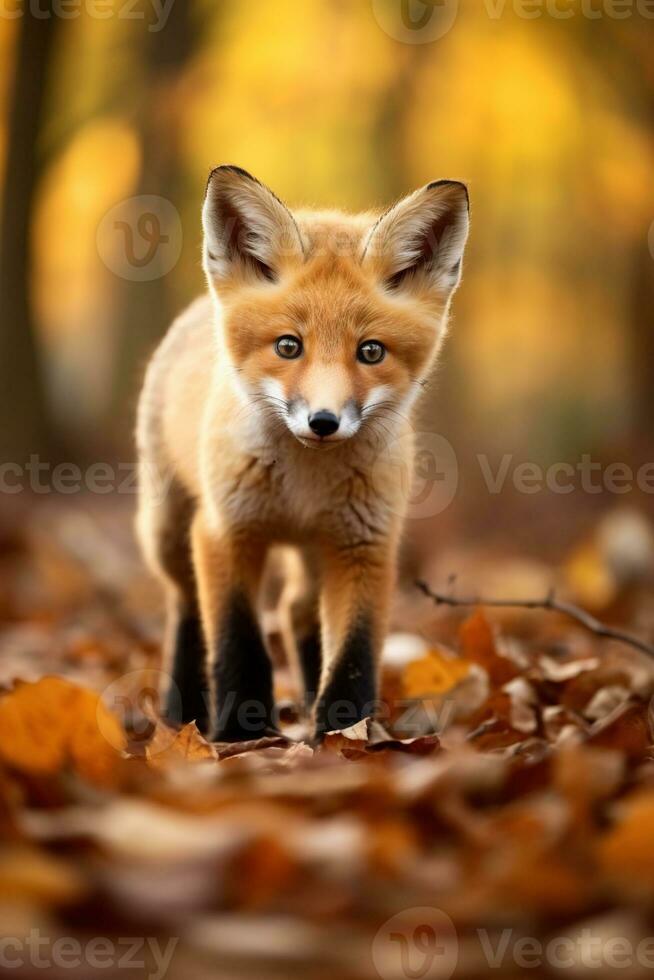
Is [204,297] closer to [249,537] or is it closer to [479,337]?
[249,537]

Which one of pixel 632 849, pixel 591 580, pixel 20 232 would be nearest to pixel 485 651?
pixel 632 849

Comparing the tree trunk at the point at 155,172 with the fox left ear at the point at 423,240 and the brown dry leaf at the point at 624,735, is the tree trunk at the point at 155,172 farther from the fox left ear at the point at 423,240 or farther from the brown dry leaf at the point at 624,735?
the brown dry leaf at the point at 624,735

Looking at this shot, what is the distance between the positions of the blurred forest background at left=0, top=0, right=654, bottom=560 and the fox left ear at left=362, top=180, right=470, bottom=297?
8.47m

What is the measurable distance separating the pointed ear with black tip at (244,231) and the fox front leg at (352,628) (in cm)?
117

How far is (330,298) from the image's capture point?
4.12 meters

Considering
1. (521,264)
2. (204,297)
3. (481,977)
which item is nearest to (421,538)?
(204,297)

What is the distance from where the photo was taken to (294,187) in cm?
2373

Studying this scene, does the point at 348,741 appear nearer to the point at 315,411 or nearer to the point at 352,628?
the point at 352,628

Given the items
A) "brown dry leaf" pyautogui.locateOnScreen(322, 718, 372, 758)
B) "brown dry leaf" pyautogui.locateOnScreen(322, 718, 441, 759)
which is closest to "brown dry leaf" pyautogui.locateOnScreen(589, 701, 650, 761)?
"brown dry leaf" pyautogui.locateOnScreen(322, 718, 441, 759)

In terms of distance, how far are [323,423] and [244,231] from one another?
1.01m

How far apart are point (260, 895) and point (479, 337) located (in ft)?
85.6

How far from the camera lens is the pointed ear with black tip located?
425cm

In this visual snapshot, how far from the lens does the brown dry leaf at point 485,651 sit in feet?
15.1

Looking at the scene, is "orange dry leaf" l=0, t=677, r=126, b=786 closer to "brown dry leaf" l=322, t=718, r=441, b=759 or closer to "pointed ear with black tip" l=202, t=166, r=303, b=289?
"brown dry leaf" l=322, t=718, r=441, b=759
